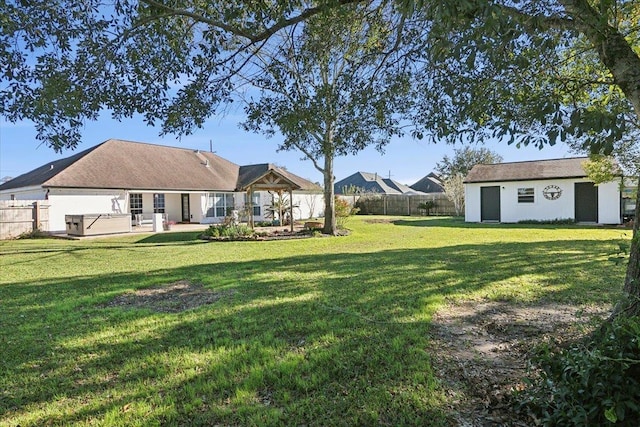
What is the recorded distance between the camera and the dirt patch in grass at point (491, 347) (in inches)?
104

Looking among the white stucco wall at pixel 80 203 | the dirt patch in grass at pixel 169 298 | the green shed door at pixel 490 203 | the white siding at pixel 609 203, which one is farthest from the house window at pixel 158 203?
the white siding at pixel 609 203

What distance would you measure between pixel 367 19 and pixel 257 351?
5.01m

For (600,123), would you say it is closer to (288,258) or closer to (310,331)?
(310,331)

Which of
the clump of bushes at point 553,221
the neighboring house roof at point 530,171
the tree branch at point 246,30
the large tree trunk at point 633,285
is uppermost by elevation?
the tree branch at point 246,30

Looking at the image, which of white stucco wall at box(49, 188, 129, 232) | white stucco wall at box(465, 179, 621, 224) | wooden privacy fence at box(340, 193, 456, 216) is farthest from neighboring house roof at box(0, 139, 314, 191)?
white stucco wall at box(465, 179, 621, 224)

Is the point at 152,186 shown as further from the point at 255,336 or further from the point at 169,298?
the point at 255,336

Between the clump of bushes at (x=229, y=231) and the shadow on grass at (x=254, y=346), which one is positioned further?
the clump of bushes at (x=229, y=231)

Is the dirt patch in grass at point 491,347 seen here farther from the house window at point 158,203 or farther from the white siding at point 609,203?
the house window at point 158,203

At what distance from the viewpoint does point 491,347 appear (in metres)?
3.70

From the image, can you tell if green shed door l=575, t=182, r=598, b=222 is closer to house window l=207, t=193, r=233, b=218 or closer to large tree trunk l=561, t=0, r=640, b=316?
large tree trunk l=561, t=0, r=640, b=316

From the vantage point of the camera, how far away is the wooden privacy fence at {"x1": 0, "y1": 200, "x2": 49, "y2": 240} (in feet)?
53.2

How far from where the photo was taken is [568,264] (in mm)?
7898

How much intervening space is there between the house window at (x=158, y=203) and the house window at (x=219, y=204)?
9.62 ft

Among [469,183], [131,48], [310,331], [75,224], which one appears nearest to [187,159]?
[75,224]
